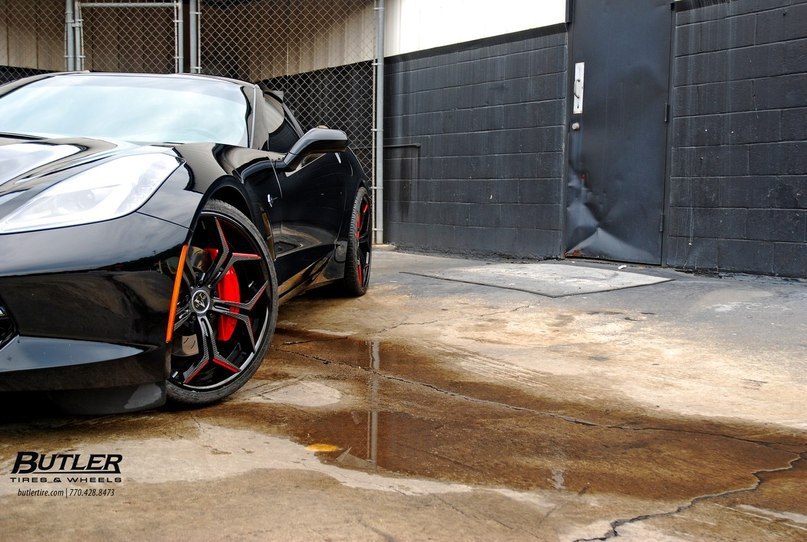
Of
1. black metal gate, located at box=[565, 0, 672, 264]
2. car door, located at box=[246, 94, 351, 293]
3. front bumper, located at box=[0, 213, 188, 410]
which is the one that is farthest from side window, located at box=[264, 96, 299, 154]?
black metal gate, located at box=[565, 0, 672, 264]

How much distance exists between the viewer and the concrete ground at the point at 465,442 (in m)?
2.00

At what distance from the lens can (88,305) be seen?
2.41 meters

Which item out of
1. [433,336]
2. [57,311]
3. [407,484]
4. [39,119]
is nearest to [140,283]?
[57,311]

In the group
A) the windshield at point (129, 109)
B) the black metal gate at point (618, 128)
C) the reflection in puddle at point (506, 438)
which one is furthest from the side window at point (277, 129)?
the black metal gate at point (618, 128)

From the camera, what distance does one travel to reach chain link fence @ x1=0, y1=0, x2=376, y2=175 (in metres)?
10.4

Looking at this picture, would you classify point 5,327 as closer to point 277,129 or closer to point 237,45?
point 277,129

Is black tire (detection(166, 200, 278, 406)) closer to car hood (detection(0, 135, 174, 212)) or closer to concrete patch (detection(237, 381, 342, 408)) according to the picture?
concrete patch (detection(237, 381, 342, 408))

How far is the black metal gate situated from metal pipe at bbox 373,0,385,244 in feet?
8.73

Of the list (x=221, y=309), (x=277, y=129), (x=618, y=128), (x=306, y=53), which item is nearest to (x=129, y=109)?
(x=277, y=129)

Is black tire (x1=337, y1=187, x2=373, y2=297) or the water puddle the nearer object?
the water puddle

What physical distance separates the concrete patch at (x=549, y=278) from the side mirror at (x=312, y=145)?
236 cm

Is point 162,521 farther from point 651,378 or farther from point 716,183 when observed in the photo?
point 716,183

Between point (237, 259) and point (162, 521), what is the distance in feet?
4.01

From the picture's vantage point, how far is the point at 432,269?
7465mm
